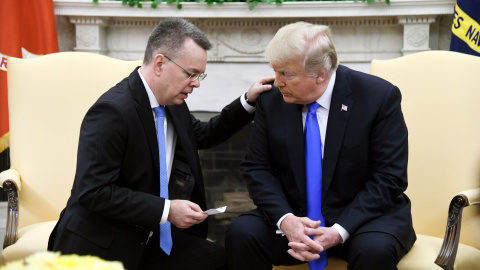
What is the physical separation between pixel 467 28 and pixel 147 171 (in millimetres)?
2266

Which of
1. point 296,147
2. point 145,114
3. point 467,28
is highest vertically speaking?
point 467,28

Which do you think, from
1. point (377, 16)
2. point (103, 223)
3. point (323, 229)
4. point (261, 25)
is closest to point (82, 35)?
point (261, 25)

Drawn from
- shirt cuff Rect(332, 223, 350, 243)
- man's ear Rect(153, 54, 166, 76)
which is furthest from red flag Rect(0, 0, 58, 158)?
shirt cuff Rect(332, 223, 350, 243)

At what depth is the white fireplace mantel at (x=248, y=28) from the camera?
422 centimetres

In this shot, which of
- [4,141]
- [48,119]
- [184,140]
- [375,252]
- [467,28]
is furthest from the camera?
[4,141]

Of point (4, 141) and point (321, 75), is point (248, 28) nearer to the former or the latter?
point (4, 141)

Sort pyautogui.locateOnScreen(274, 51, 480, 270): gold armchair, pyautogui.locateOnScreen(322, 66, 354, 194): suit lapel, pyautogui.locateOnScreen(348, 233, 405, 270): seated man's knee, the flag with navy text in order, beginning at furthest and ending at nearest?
the flag with navy text, pyautogui.locateOnScreen(274, 51, 480, 270): gold armchair, pyautogui.locateOnScreen(322, 66, 354, 194): suit lapel, pyautogui.locateOnScreen(348, 233, 405, 270): seated man's knee

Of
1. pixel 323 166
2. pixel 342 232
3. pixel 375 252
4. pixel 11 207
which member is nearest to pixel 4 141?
pixel 11 207

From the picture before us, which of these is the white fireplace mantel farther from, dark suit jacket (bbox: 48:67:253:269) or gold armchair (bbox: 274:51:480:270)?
dark suit jacket (bbox: 48:67:253:269)

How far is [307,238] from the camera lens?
226 cm

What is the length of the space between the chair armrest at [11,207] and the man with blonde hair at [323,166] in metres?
0.93

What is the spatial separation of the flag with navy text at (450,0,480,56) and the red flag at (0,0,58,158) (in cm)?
252

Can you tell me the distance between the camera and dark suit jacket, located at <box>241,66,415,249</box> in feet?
7.81

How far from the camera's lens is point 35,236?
263 cm
